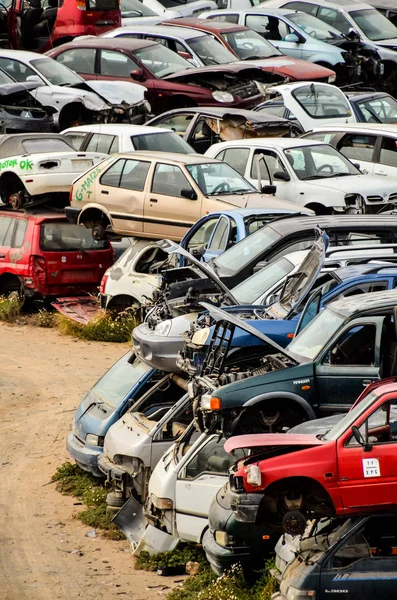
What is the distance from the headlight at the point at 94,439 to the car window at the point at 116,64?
13.0 m

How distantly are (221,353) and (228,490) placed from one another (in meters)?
2.01

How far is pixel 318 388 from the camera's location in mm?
11383

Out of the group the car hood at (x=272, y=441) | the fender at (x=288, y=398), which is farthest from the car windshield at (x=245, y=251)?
the car hood at (x=272, y=441)

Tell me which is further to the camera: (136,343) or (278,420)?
(136,343)

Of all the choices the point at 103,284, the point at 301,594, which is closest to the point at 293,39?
the point at 103,284

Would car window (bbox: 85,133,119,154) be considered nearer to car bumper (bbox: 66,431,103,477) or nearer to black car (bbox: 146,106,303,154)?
black car (bbox: 146,106,303,154)

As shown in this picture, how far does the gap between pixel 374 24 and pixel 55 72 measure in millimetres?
8110

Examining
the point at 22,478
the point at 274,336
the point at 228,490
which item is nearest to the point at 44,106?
the point at 22,478

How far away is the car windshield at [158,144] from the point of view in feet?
72.2

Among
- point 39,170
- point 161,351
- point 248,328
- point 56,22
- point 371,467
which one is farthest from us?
point 56,22

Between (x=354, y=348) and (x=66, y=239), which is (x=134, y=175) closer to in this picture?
Result: (x=66, y=239)

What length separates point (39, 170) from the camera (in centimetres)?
2125

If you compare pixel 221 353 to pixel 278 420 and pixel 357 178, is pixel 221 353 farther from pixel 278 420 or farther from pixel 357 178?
pixel 357 178

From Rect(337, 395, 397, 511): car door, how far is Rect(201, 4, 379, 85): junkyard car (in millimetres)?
18628
